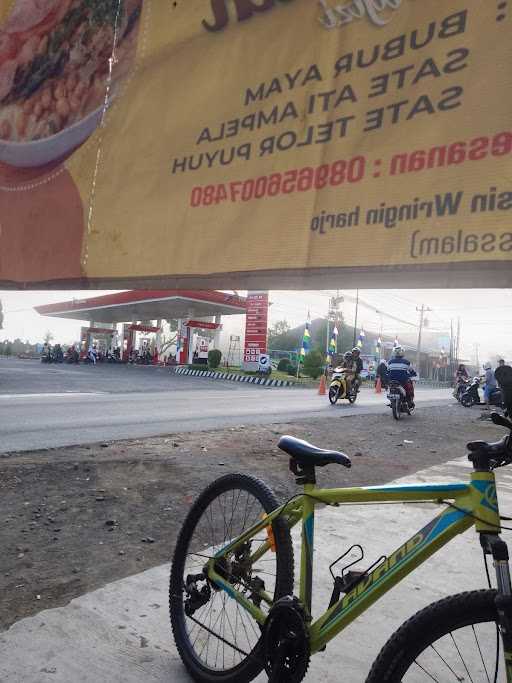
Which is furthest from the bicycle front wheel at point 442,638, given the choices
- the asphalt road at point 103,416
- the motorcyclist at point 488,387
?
the asphalt road at point 103,416

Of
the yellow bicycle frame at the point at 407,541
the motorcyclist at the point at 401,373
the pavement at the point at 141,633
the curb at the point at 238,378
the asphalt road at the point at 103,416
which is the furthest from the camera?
the curb at the point at 238,378

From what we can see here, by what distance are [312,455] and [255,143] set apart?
140 cm

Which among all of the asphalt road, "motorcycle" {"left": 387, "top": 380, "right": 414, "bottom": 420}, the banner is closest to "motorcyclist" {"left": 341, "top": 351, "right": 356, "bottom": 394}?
the asphalt road

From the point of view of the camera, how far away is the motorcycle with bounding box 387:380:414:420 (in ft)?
36.7

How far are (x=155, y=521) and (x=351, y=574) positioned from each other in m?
2.19

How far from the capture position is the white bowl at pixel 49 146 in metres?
2.86

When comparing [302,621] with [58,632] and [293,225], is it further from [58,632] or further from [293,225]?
[293,225]

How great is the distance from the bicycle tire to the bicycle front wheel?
20.4 inches

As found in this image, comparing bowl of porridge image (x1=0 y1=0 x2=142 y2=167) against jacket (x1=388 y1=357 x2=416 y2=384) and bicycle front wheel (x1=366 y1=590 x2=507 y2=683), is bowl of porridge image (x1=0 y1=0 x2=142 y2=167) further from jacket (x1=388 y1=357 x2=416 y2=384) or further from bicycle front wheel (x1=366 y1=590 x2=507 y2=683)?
jacket (x1=388 y1=357 x2=416 y2=384)

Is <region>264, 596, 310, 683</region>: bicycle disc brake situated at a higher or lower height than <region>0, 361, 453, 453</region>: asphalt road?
higher

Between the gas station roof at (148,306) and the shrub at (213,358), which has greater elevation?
the gas station roof at (148,306)

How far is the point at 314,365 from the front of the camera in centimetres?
3422

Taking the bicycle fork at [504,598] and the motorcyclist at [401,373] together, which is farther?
the motorcyclist at [401,373]

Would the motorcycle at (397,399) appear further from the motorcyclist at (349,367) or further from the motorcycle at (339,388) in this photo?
the motorcyclist at (349,367)
